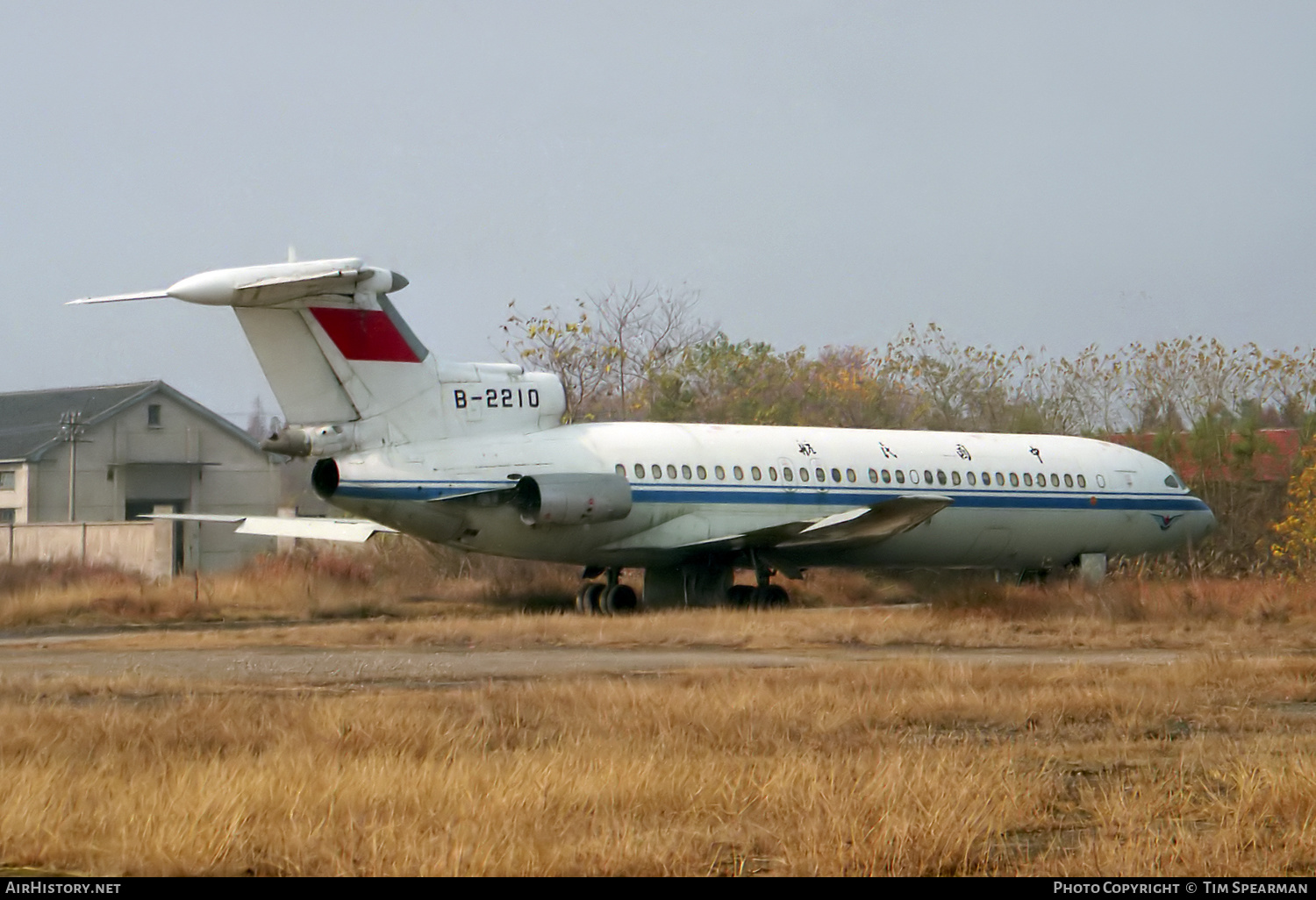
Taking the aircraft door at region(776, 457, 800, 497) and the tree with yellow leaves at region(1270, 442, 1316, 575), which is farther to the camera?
the tree with yellow leaves at region(1270, 442, 1316, 575)

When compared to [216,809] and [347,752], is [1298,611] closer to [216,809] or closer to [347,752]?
[347,752]

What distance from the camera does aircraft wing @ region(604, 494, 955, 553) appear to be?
81.6 feet

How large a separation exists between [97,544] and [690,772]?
34.1 meters

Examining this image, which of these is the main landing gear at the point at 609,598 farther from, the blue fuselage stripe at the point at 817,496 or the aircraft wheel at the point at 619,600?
the blue fuselage stripe at the point at 817,496

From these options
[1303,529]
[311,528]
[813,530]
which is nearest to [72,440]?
[311,528]

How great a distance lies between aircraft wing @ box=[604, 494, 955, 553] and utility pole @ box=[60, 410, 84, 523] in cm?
3010

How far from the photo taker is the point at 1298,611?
21.8 m

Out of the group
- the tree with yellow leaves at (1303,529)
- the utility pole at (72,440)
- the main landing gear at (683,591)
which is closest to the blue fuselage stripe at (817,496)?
the main landing gear at (683,591)

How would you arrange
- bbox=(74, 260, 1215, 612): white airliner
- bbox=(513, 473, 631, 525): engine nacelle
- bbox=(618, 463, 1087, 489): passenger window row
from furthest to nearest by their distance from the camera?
bbox=(618, 463, 1087, 489): passenger window row
bbox=(513, 473, 631, 525): engine nacelle
bbox=(74, 260, 1215, 612): white airliner

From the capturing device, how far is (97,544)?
128 ft

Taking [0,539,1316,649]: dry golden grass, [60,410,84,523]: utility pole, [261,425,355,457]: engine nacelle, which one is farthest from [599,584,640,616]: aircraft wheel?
[60,410,84,523]: utility pole

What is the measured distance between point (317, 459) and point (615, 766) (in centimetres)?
1556

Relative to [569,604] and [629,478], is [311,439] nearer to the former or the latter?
[629,478]

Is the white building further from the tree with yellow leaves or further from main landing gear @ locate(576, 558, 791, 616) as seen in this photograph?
the tree with yellow leaves
